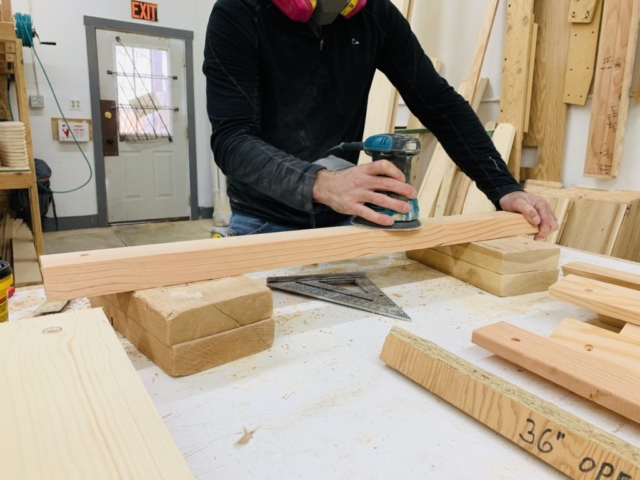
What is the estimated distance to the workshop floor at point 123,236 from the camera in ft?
15.1

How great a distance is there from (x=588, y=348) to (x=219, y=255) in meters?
0.68

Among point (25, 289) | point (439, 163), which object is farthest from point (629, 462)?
point (439, 163)

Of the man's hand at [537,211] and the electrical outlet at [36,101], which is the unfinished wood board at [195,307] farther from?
the electrical outlet at [36,101]

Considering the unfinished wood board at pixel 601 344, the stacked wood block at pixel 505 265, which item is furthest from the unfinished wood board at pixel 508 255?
the unfinished wood board at pixel 601 344

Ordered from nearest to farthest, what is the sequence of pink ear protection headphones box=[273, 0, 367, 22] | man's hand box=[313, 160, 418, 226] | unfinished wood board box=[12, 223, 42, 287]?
1. man's hand box=[313, 160, 418, 226]
2. pink ear protection headphones box=[273, 0, 367, 22]
3. unfinished wood board box=[12, 223, 42, 287]

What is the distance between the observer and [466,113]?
1592 mm

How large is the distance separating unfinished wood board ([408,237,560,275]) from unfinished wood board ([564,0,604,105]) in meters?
1.88

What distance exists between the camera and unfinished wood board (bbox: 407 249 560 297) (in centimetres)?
114

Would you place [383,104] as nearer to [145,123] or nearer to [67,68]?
[145,123]

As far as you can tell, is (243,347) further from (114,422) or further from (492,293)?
(492,293)

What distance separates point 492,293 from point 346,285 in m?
0.37

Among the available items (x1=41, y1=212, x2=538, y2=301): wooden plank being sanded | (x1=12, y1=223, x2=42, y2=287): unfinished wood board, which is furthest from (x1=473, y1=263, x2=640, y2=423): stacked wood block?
(x1=12, y1=223, x2=42, y2=287): unfinished wood board

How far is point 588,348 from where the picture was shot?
2.57 feet

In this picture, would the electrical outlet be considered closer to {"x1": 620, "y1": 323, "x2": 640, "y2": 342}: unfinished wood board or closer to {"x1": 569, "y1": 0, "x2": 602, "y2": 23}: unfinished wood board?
{"x1": 569, "y1": 0, "x2": 602, "y2": 23}: unfinished wood board
